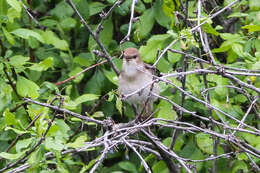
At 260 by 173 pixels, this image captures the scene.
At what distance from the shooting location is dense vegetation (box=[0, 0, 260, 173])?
8.56 ft

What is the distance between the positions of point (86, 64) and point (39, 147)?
1.57 metres

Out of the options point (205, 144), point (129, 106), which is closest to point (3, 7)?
point (129, 106)

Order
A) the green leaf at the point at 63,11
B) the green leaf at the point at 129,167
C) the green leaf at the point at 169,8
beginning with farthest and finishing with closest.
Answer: the green leaf at the point at 63,11 → the green leaf at the point at 129,167 → the green leaf at the point at 169,8

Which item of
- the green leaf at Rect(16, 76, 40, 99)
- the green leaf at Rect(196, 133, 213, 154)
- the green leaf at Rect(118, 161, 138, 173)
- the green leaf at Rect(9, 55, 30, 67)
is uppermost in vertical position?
the green leaf at Rect(9, 55, 30, 67)

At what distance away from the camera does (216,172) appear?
10.8ft

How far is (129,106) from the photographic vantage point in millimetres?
4184

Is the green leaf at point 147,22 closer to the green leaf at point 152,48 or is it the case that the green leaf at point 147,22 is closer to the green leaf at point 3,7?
the green leaf at point 152,48

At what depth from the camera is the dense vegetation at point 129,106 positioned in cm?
261

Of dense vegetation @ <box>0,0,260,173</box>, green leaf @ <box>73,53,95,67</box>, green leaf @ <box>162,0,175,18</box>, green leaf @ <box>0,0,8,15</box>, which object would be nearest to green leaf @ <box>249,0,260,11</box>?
dense vegetation @ <box>0,0,260,173</box>

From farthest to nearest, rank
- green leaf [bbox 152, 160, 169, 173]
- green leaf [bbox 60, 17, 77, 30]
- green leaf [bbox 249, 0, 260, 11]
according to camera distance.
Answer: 1. green leaf [bbox 60, 17, 77, 30]
2. green leaf [bbox 152, 160, 169, 173]
3. green leaf [bbox 249, 0, 260, 11]

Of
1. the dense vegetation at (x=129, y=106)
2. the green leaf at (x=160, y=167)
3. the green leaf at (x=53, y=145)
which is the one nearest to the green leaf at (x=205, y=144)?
the dense vegetation at (x=129, y=106)

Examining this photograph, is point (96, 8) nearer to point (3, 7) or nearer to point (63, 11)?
point (63, 11)

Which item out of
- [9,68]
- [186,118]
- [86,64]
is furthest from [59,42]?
[186,118]

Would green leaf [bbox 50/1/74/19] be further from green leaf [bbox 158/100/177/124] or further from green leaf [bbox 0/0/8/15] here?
green leaf [bbox 158/100/177/124]
